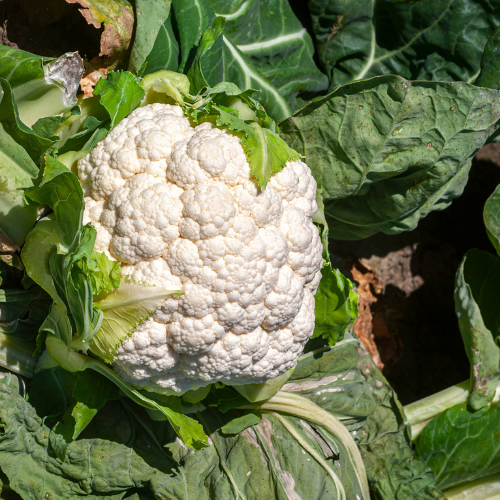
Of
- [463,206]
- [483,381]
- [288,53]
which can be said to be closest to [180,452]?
[483,381]

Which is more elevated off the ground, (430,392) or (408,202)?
(408,202)

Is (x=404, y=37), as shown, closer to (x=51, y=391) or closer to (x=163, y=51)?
(x=163, y=51)

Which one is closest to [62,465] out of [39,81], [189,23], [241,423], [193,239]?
[241,423]

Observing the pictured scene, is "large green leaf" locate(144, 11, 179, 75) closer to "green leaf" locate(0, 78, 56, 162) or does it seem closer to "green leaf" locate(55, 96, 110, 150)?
"green leaf" locate(55, 96, 110, 150)

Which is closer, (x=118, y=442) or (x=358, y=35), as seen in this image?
(x=118, y=442)

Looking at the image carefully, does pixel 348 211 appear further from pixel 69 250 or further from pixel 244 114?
pixel 69 250

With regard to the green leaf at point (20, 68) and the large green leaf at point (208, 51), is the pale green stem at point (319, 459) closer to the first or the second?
the large green leaf at point (208, 51)
